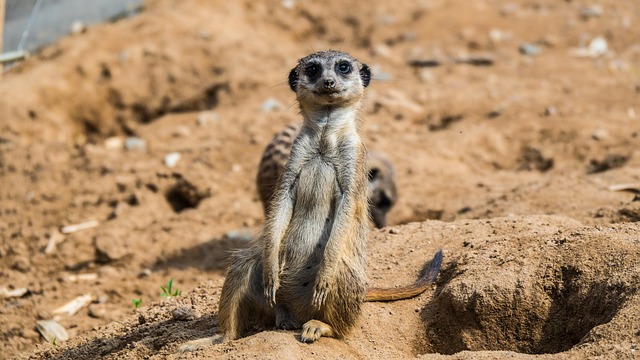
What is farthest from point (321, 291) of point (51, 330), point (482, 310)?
point (51, 330)

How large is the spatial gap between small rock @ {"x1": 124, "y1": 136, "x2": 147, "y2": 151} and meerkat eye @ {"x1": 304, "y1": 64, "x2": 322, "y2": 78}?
4.24 m

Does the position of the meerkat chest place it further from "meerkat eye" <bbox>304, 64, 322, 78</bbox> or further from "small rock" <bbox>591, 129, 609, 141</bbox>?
"small rock" <bbox>591, 129, 609, 141</bbox>

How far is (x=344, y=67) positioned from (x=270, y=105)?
414 cm

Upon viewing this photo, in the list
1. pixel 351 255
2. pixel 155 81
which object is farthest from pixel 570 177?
pixel 155 81

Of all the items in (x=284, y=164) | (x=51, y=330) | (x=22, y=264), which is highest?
(x=284, y=164)

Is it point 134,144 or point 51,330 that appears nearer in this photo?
point 51,330

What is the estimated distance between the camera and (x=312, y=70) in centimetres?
399

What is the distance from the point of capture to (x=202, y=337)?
3869 millimetres

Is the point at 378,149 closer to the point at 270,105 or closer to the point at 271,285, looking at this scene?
the point at 270,105

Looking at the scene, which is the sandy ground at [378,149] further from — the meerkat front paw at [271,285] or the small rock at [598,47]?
the meerkat front paw at [271,285]

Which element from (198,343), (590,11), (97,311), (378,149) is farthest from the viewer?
(590,11)

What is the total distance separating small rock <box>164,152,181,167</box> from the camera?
7332 millimetres

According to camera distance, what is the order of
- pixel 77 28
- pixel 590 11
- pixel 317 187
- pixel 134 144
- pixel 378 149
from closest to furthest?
1. pixel 317 187
2. pixel 378 149
3. pixel 134 144
4. pixel 590 11
5. pixel 77 28

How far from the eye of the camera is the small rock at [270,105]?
806 cm
